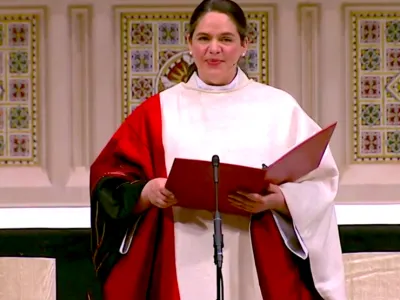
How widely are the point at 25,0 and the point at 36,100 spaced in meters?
0.39

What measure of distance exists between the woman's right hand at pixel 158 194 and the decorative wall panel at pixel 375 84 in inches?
61.0

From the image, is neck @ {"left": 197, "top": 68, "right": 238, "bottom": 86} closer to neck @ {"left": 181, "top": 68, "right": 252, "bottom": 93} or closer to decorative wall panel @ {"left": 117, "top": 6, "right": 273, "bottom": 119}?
neck @ {"left": 181, "top": 68, "right": 252, "bottom": 93}

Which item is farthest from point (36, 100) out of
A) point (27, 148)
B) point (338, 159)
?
point (338, 159)

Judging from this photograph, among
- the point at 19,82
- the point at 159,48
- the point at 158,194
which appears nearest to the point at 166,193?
the point at 158,194

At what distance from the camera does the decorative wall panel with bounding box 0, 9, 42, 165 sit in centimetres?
366

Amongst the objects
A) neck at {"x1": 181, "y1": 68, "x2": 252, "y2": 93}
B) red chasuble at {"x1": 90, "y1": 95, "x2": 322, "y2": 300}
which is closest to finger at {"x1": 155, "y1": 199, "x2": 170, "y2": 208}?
red chasuble at {"x1": 90, "y1": 95, "x2": 322, "y2": 300}

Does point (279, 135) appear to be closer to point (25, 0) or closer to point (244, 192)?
point (244, 192)

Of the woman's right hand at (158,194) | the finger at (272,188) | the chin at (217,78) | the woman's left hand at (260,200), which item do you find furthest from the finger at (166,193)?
the chin at (217,78)

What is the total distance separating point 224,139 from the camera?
244 centimetres

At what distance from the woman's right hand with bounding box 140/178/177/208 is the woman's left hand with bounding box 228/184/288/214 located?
15cm

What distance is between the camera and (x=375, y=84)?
3670 millimetres

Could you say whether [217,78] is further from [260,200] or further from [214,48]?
[260,200]

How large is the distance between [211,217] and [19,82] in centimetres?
154

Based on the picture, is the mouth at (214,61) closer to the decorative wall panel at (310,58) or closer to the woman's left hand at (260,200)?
the woman's left hand at (260,200)
